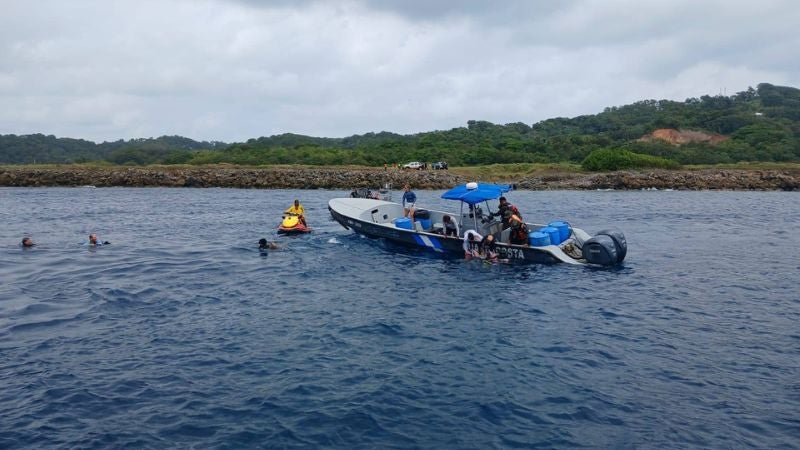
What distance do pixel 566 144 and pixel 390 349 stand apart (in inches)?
3451

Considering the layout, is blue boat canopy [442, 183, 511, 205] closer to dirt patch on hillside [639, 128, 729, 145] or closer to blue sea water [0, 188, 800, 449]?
blue sea water [0, 188, 800, 449]

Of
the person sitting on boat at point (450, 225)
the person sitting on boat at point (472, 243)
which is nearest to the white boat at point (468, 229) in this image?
the person sitting on boat at point (450, 225)

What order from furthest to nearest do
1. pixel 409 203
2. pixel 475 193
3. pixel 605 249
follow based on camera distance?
pixel 409 203, pixel 475 193, pixel 605 249

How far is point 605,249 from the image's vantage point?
20297mm

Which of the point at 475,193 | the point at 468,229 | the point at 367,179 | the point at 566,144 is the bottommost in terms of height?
the point at 468,229

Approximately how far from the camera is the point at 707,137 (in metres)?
107

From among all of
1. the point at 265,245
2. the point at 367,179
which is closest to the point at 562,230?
the point at 265,245

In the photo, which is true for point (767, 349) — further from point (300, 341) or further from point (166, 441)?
point (166, 441)

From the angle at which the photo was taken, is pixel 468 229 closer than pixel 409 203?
Yes

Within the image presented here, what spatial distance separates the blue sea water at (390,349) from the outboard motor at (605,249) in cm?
48

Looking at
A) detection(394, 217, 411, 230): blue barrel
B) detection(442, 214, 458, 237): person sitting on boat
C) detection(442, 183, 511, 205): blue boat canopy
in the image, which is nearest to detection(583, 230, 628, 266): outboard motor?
detection(442, 183, 511, 205): blue boat canopy

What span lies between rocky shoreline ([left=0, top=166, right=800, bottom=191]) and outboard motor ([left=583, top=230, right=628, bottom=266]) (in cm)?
4179

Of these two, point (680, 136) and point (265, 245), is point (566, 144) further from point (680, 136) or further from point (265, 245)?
point (265, 245)

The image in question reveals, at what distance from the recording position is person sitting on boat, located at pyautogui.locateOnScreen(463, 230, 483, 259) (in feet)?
71.4
